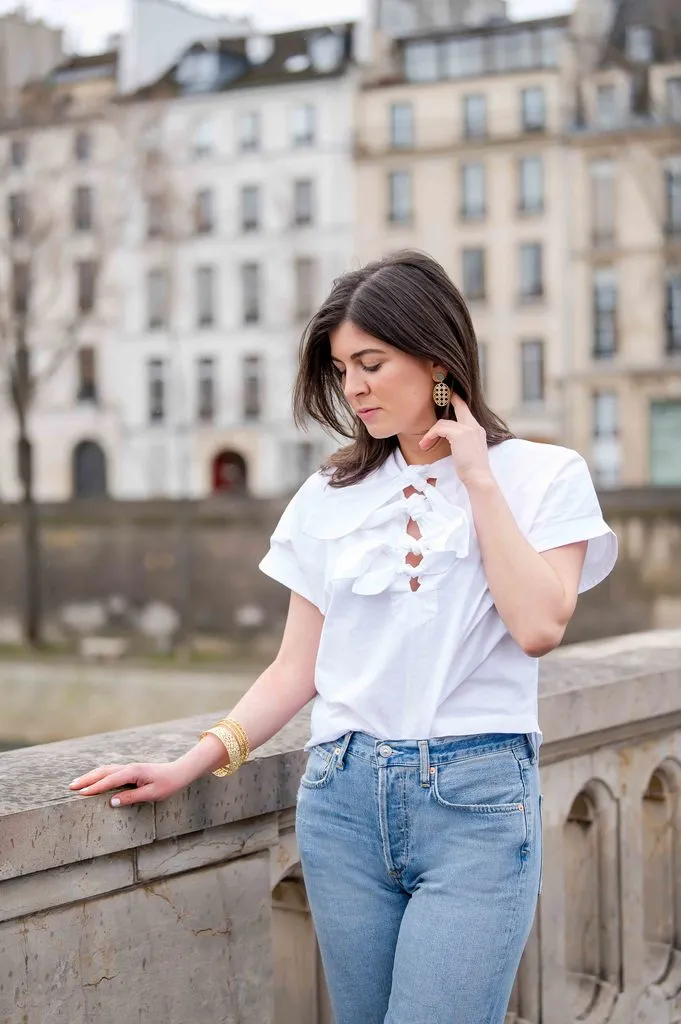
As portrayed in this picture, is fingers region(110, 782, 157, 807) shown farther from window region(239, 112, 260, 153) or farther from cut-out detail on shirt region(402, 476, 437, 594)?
window region(239, 112, 260, 153)

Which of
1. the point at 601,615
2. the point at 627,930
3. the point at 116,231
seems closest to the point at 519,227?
the point at 116,231

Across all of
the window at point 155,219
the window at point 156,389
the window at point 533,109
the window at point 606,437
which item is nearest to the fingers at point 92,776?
the window at point 155,219

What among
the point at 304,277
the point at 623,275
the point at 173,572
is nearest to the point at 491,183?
the point at 623,275

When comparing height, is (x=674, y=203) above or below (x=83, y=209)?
below

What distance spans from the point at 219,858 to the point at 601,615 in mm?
22498

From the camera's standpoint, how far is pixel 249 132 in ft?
135

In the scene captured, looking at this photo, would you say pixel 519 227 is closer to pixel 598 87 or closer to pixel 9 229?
pixel 598 87

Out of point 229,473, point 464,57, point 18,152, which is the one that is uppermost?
point 464,57

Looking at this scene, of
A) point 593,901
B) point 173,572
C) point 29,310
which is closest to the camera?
point 593,901

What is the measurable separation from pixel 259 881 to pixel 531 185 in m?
37.1

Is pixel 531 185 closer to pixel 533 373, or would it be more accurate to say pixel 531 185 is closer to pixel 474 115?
pixel 474 115

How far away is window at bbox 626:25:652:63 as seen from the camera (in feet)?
123

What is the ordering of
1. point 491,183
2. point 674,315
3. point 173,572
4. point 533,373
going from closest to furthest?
point 173,572 → point 674,315 → point 533,373 → point 491,183

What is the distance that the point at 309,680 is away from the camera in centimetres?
239
